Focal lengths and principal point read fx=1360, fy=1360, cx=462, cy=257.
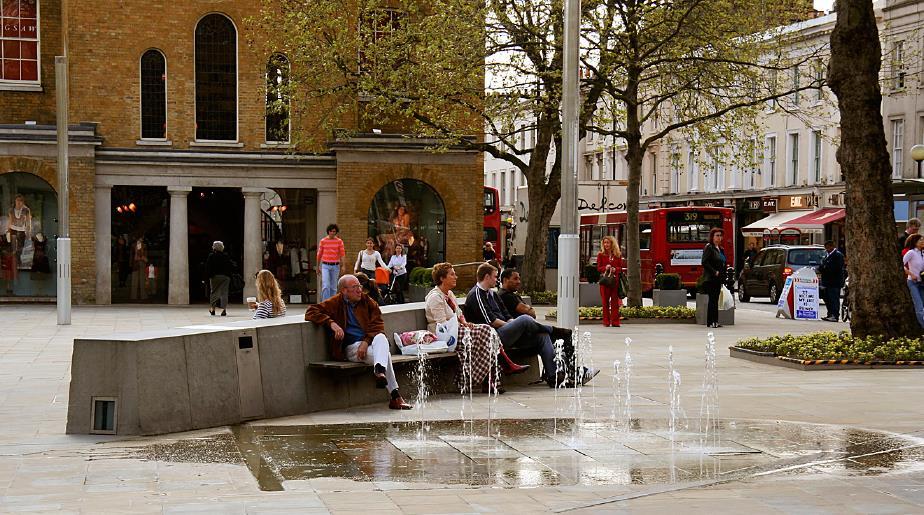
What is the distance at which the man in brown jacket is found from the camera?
12961 mm

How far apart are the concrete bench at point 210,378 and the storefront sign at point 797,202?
146 feet

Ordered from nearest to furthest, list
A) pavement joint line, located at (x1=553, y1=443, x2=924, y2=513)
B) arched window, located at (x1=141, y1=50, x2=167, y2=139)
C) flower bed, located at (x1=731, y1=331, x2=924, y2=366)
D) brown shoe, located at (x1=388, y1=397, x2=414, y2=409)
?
pavement joint line, located at (x1=553, y1=443, x2=924, y2=513) < brown shoe, located at (x1=388, y1=397, x2=414, y2=409) < flower bed, located at (x1=731, y1=331, x2=924, y2=366) < arched window, located at (x1=141, y1=50, x2=167, y2=139)

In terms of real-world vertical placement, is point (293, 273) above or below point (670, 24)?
below

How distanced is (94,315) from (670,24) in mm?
13817

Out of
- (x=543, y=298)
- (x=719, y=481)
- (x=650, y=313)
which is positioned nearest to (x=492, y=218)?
(x=543, y=298)

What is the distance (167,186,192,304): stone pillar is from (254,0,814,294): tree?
3453 mm

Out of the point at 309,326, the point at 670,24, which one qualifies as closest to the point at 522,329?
the point at 309,326

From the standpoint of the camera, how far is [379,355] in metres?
12.9

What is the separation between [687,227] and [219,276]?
2013 centimetres

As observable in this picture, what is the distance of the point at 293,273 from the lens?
118 feet

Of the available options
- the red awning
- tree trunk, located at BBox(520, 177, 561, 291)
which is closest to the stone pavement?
tree trunk, located at BBox(520, 177, 561, 291)

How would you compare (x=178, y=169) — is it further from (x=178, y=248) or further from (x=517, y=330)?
(x=517, y=330)

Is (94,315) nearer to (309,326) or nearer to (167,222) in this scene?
(167,222)

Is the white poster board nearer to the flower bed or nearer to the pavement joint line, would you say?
the flower bed
